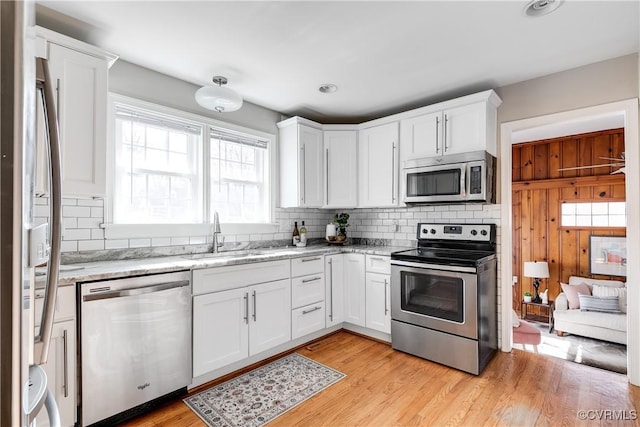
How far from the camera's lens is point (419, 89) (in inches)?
121

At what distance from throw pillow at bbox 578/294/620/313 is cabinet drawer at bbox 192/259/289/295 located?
415cm

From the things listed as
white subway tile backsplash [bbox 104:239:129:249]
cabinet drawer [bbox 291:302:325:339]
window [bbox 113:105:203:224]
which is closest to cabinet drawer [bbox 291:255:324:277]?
cabinet drawer [bbox 291:302:325:339]

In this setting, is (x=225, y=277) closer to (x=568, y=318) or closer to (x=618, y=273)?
(x=568, y=318)

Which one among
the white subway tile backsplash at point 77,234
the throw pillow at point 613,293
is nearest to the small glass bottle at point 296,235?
the white subway tile backsplash at point 77,234

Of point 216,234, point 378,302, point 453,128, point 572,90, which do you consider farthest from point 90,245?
point 572,90

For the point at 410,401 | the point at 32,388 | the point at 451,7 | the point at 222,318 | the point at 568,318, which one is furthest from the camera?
the point at 568,318

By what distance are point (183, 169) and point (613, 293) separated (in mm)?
5503

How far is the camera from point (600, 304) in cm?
416

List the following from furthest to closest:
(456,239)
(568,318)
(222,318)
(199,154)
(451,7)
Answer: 1. (568,318)
2. (456,239)
3. (199,154)
4. (222,318)
5. (451,7)

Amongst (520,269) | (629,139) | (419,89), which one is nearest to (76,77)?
(419,89)

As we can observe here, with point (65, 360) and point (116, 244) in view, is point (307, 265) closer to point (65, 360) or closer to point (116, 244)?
point (116, 244)

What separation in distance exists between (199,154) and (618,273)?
5779 millimetres

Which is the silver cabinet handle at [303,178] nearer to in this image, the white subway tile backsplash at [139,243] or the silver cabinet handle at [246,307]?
the silver cabinet handle at [246,307]

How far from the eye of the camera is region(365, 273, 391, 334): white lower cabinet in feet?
10.4
